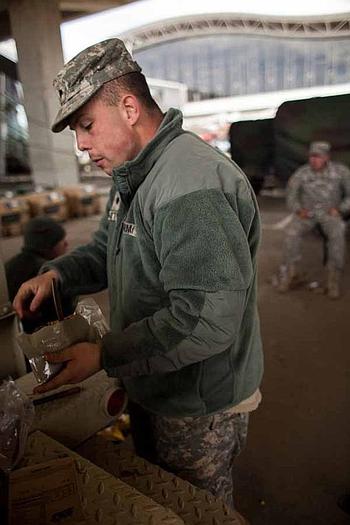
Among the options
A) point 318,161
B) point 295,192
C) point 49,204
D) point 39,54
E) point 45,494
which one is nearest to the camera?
point 45,494

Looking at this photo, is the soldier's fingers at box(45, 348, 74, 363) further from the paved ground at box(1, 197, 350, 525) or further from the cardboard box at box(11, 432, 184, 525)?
the paved ground at box(1, 197, 350, 525)

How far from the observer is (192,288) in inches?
31.1

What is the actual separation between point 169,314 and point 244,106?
8.05 m

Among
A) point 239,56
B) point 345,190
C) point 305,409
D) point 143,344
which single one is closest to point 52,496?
point 143,344

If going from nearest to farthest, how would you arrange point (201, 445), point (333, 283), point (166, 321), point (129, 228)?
point (166, 321) → point (129, 228) → point (201, 445) → point (333, 283)

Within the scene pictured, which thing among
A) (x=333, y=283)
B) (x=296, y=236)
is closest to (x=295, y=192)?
(x=296, y=236)

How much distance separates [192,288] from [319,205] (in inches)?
147

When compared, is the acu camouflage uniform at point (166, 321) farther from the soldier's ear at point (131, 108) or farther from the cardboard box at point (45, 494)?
the cardboard box at point (45, 494)

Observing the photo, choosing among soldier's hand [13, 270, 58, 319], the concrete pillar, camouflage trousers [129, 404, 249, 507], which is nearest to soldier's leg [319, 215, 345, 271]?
the concrete pillar

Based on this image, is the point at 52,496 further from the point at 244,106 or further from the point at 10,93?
the point at 10,93

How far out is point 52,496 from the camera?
0.73 meters

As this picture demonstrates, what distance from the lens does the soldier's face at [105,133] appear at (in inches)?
35.8

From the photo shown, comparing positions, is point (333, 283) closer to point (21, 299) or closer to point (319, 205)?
point (319, 205)

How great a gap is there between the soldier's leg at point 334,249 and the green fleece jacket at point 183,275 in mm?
3102
